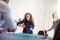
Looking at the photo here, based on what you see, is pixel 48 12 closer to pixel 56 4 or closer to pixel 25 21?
pixel 56 4

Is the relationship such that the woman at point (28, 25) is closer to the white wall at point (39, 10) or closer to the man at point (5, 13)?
the man at point (5, 13)

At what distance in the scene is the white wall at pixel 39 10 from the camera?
17.4 ft

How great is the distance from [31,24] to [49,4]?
8.01 feet

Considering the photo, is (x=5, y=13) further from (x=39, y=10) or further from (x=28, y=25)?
(x=39, y=10)

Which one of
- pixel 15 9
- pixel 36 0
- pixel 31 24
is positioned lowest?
pixel 31 24

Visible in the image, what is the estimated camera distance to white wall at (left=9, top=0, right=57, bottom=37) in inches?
209

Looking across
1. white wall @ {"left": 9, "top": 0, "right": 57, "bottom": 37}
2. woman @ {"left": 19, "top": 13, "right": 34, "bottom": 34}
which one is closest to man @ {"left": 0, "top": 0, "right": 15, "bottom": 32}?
woman @ {"left": 19, "top": 13, "right": 34, "bottom": 34}

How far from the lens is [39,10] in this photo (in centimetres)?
562

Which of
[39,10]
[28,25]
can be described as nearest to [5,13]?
[28,25]

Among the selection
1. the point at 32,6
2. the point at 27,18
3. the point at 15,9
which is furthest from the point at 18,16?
the point at 27,18

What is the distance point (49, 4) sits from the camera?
5.65 m

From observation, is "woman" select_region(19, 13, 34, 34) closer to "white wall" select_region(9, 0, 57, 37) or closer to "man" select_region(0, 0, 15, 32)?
"man" select_region(0, 0, 15, 32)

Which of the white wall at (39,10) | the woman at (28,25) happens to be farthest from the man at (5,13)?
the white wall at (39,10)

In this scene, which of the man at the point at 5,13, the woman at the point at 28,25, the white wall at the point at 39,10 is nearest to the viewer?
the man at the point at 5,13
